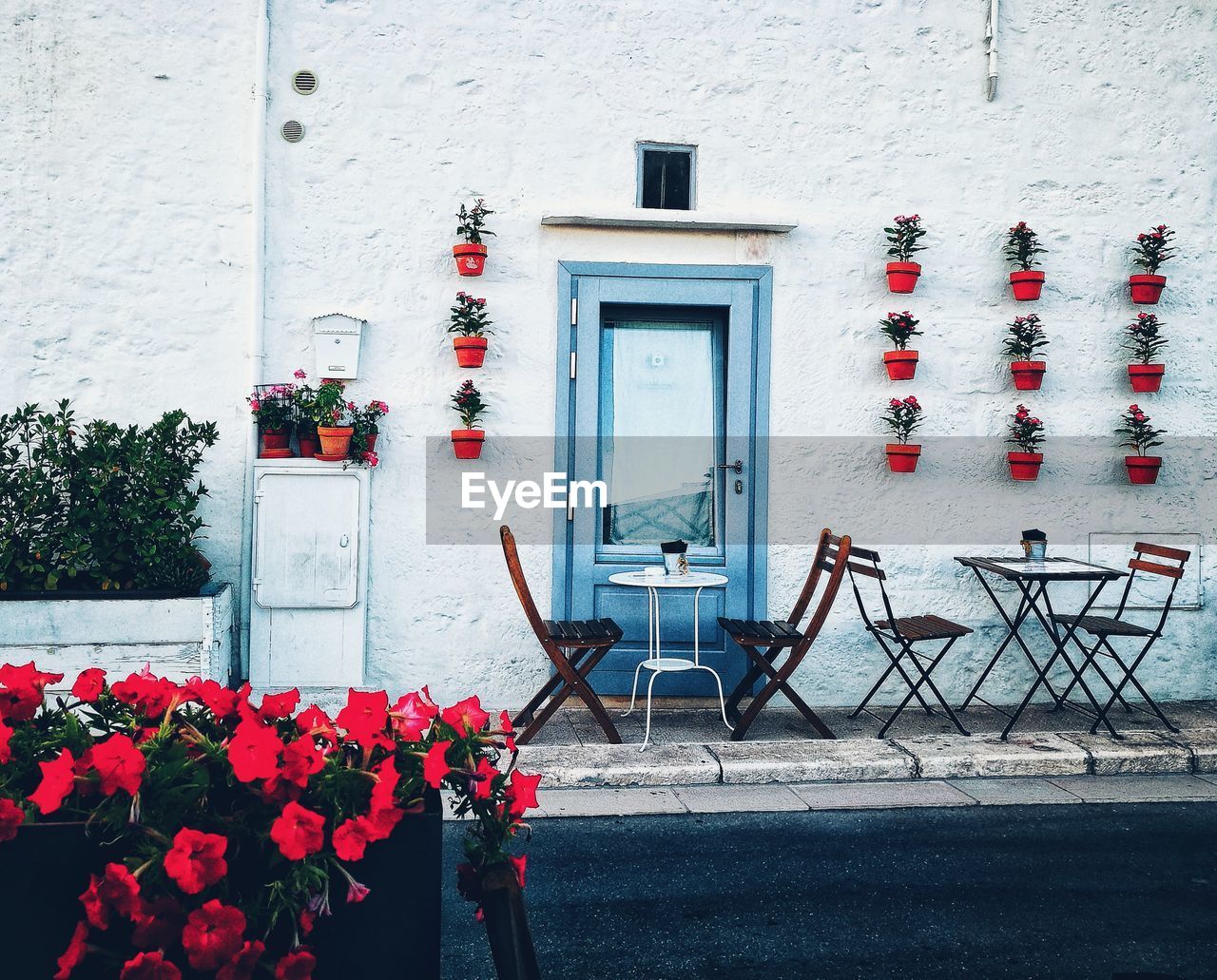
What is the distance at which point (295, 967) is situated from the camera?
1.44 meters

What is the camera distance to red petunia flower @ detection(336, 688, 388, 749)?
63.9 inches

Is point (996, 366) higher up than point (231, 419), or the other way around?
point (996, 366)

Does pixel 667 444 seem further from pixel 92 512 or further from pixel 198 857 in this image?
pixel 198 857

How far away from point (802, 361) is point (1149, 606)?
8.39 feet

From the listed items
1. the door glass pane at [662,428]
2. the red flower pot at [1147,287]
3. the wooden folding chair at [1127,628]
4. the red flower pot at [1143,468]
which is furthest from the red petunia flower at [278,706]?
the red flower pot at [1147,287]

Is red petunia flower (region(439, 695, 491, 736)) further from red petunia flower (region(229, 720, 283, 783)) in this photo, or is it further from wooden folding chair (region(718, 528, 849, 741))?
wooden folding chair (region(718, 528, 849, 741))

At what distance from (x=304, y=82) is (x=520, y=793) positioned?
5.13m

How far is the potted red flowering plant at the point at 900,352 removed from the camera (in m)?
6.07

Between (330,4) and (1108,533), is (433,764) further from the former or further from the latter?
(1108,533)

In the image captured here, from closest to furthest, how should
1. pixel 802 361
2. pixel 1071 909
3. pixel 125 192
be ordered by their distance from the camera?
pixel 1071 909, pixel 125 192, pixel 802 361

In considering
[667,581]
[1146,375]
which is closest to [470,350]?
[667,581]

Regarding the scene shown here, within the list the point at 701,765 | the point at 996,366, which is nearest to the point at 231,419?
the point at 701,765

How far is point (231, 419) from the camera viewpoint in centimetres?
583

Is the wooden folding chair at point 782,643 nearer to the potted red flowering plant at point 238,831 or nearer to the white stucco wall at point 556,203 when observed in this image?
the white stucco wall at point 556,203
